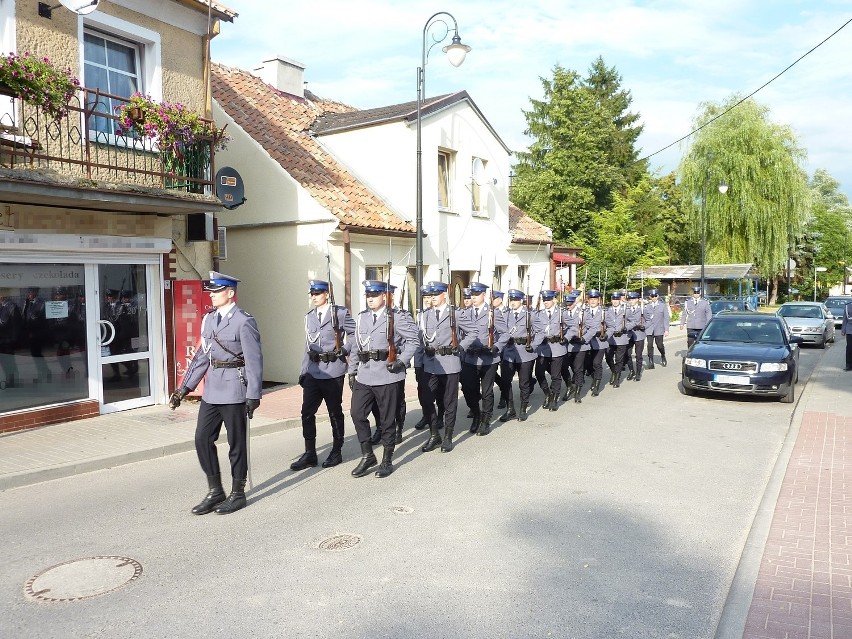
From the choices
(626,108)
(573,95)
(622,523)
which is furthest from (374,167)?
(626,108)

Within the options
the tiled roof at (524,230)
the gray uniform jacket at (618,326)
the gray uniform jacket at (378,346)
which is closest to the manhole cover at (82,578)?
the gray uniform jacket at (378,346)

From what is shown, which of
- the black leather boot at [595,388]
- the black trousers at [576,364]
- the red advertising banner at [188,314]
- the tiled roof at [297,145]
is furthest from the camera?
the tiled roof at [297,145]

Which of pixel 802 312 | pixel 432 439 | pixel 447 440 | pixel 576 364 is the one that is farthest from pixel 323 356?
pixel 802 312

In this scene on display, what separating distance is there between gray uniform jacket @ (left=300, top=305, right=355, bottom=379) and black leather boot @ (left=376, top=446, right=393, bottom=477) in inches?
38.0

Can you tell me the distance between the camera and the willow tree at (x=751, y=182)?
39.2 metres

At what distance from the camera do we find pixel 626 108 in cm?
5159

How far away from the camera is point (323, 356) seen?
750cm

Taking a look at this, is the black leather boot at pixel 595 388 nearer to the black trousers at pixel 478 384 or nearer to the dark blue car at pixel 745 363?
the dark blue car at pixel 745 363

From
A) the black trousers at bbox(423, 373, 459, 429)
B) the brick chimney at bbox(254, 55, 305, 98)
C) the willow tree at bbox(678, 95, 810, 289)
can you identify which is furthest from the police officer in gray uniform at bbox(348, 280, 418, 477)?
the willow tree at bbox(678, 95, 810, 289)

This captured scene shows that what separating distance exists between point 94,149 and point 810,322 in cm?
2155

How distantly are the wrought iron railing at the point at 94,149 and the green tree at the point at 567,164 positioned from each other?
31.5 m

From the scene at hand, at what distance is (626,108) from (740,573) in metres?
51.5

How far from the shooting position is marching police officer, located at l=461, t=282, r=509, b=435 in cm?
915

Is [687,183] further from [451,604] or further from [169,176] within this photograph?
[451,604]
